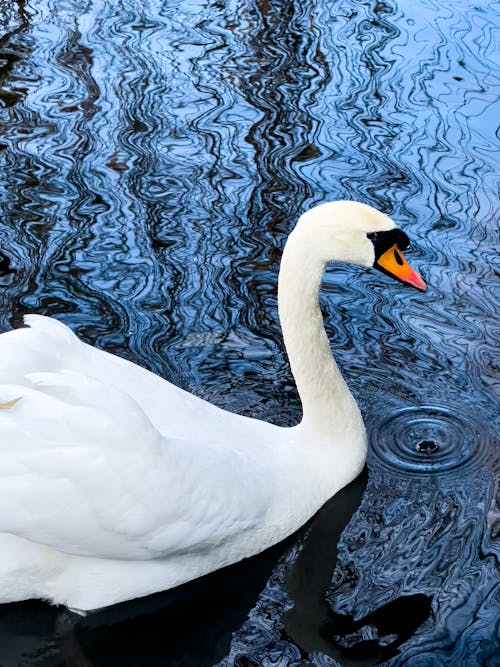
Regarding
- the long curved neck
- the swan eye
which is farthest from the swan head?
the long curved neck

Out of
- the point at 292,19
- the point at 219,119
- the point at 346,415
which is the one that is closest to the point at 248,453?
the point at 346,415

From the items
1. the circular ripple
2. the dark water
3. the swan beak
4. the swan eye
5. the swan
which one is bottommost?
the dark water

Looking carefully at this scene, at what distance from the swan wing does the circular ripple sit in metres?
1.17

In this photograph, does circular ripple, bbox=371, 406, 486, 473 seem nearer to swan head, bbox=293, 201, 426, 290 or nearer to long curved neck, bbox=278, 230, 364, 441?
long curved neck, bbox=278, 230, 364, 441

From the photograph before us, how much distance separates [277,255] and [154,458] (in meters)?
2.83

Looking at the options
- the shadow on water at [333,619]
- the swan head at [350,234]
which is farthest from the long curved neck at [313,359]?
the shadow on water at [333,619]

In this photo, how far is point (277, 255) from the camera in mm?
6773

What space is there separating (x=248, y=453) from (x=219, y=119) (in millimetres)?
4337

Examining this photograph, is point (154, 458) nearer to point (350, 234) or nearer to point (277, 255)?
point (350, 234)

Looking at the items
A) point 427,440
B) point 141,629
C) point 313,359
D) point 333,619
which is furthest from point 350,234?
point 141,629

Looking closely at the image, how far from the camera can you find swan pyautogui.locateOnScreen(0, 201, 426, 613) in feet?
13.4

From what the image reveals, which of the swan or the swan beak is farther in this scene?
the swan beak

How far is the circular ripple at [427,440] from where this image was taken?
17.1 ft

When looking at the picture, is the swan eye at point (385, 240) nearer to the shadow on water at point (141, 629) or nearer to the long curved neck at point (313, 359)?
the long curved neck at point (313, 359)
